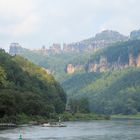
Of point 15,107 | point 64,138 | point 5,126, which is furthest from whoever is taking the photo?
point 15,107

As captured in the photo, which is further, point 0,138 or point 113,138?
point 113,138

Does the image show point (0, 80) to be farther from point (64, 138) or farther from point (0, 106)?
point (64, 138)

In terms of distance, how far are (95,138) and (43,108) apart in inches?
3318

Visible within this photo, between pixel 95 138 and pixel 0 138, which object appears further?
pixel 95 138

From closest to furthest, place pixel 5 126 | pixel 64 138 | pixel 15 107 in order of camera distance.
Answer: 1. pixel 64 138
2. pixel 5 126
3. pixel 15 107

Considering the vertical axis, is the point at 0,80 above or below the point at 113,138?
above

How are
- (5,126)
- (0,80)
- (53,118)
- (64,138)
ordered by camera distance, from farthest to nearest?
1. (53,118)
2. (0,80)
3. (5,126)
4. (64,138)

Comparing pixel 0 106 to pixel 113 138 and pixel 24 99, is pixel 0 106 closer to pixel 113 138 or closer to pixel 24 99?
pixel 24 99

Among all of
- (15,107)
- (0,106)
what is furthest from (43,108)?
(0,106)

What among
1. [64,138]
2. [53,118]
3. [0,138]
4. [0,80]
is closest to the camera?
[0,138]

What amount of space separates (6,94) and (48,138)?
5776 centimetres

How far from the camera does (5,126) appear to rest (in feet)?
453

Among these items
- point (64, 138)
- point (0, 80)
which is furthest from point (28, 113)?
point (64, 138)

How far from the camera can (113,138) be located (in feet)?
340
